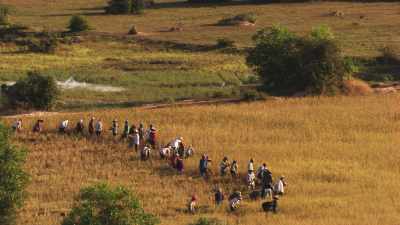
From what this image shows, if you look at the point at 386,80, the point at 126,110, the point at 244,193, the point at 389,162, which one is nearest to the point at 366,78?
the point at 386,80

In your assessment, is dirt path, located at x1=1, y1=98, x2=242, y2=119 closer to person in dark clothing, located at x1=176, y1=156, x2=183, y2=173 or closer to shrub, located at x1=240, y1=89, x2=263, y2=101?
shrub, located at x1=240, y1=89, x2=263, y2=101

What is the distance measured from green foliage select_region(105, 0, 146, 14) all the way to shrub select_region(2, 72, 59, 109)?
1649 inches

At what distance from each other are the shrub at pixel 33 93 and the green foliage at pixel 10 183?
1701 centimetres

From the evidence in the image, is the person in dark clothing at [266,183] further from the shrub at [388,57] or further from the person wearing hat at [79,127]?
the shrub at [388,57]

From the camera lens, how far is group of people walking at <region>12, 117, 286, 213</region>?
30453 millimetres

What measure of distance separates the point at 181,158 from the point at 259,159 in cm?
276

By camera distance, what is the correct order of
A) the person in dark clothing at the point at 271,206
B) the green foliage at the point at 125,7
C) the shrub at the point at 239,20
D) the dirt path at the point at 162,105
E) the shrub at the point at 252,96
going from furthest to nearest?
the green foliage at the point at 125,7 < the shrub at the point at 239,20 < the shrub at the point at 252,96 < the dirt path at the point at 162,105 < the person in dark clothing at the point at 271,206

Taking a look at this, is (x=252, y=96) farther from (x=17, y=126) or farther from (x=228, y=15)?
(x=228, y=15)

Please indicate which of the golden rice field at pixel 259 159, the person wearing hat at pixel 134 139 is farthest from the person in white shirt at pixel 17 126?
the person wearing hat at pixel 134 139

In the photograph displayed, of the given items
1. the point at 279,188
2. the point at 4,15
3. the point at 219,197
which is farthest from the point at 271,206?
the point at 4,15

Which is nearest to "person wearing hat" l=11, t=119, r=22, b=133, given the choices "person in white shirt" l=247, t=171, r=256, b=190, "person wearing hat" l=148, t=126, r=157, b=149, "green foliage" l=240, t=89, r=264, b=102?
"person wearing hat" l=148, t=126, r=157, b=149

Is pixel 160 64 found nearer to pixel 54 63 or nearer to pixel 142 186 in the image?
pixel 54 63

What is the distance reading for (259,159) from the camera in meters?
35.4

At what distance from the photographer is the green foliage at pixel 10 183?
27344mm
